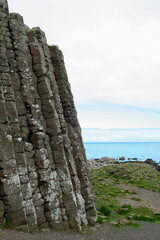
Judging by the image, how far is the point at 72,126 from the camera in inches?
878

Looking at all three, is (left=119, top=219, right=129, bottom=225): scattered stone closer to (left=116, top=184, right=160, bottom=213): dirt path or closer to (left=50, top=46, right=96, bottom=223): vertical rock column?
(left=50, top=46, right=96, bottom=223): vertical rock column

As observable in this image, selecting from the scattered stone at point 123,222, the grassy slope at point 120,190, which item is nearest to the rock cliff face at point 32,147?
the scattered stone at point 123,222

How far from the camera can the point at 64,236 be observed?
14.3 meters

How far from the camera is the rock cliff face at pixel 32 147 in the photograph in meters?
13.1

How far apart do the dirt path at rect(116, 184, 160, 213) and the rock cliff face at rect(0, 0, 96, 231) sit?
26.3 ft

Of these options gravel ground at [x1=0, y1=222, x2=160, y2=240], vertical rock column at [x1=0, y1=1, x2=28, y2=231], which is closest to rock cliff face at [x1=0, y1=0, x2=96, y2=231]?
vertical rock column at [x1=0, y1=1, x2=28, y2=231]

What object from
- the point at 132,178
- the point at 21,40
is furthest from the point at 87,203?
the point at 132,178

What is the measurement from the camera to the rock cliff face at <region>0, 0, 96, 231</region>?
13148mm

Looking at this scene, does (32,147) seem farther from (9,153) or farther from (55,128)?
(55,128)

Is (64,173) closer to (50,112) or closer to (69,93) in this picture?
(50,112)

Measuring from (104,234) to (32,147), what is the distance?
27.7 feet

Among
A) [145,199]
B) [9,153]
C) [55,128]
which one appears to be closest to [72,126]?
[55,128]

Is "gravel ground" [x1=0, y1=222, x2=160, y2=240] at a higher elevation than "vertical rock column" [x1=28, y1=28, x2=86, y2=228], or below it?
below

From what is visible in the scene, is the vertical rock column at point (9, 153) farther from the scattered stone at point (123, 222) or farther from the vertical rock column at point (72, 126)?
the scattered stone at point (123, 222)
